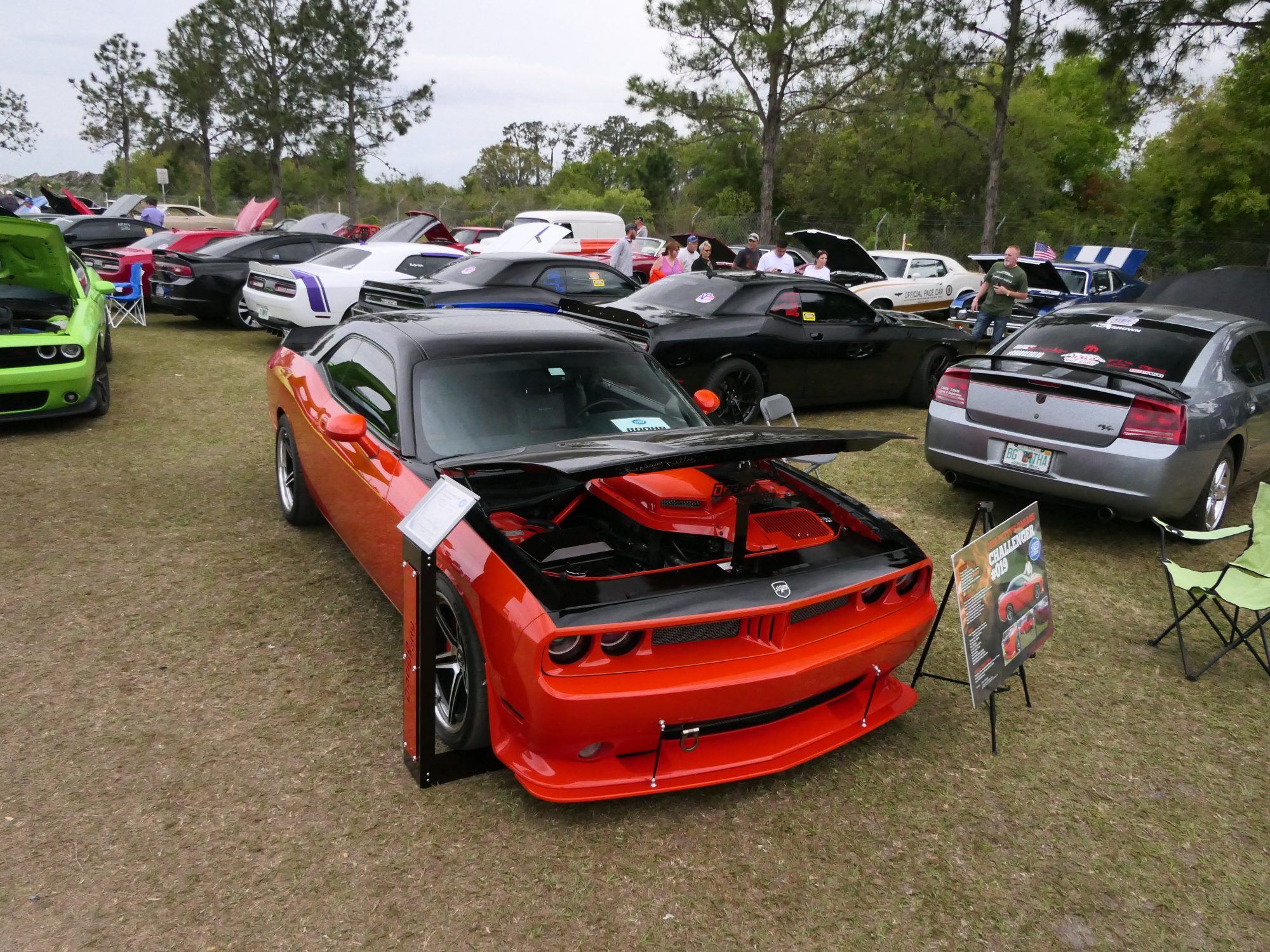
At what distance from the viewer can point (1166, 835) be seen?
3.00 m

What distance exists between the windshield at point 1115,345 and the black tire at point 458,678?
14.0 ft

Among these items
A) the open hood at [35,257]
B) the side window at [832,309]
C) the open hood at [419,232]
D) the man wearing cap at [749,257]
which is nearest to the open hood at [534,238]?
the open hood at [419,232]

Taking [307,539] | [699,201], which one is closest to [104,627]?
[307,539]

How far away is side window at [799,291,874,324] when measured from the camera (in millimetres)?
8492

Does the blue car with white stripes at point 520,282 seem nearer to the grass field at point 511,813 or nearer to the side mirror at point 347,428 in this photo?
the grass field at point 511,813

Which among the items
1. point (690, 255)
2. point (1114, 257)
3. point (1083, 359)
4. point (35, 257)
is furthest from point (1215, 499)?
point (1114, 257)

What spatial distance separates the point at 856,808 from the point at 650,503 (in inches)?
50.2

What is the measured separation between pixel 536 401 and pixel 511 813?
176 cm

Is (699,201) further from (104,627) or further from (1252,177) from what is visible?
(104,627)

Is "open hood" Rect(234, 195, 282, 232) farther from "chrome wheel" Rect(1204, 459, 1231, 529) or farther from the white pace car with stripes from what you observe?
"chrome wheel" Rect(1204, 459, 1231, 529)

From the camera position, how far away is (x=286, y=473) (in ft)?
17.8

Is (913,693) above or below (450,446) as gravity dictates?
below

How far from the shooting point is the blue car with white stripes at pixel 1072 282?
1342 centimetres

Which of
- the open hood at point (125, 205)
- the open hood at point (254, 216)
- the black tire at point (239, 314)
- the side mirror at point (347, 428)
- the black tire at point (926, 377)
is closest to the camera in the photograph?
the side mirror at point (347, 428)
